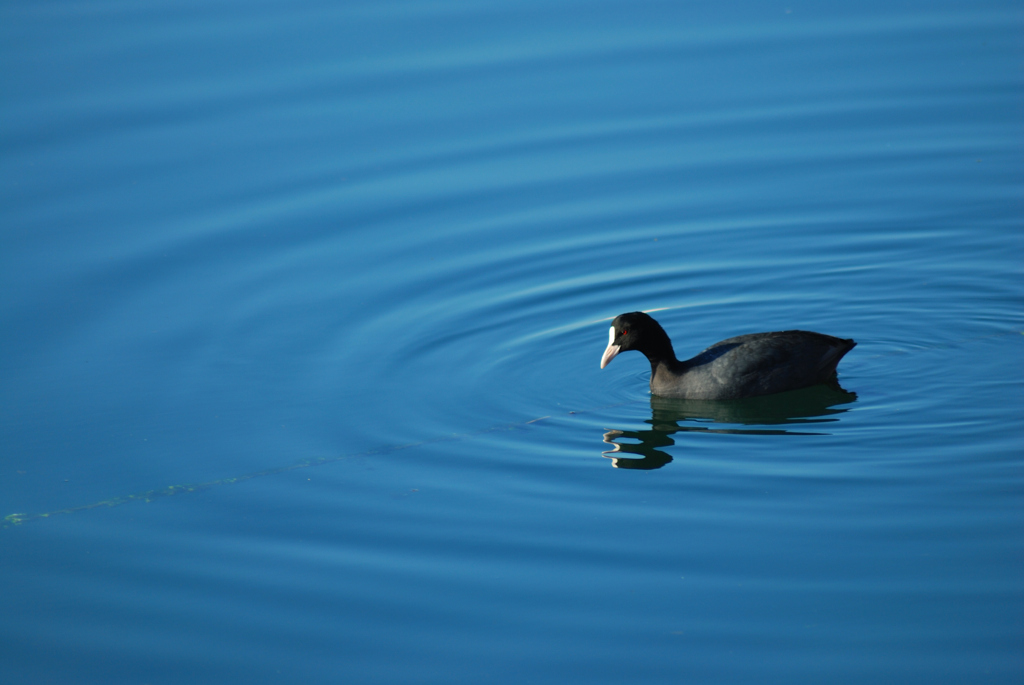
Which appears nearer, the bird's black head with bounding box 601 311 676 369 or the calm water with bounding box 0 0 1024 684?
the calm water with bounding box 0 0 1024 684

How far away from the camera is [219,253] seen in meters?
11.3

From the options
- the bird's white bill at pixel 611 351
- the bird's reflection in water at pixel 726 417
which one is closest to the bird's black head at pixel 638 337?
the bird's white bill at pixel 611 351

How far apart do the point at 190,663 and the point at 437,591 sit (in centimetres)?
128

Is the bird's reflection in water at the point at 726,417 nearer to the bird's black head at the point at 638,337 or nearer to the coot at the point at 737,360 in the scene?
the coot at the point at 737,360

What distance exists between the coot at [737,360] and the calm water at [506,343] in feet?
0.54

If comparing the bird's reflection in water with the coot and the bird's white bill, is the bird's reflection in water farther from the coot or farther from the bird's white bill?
the bird's white bill

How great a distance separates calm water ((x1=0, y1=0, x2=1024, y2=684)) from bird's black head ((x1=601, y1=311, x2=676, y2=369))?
397 millimetres

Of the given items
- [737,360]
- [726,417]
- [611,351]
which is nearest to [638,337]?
[611,351]

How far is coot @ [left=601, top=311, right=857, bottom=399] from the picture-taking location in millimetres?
8742

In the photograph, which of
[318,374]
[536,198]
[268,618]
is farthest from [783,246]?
[268,618]

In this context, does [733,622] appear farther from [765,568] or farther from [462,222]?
[462,222]

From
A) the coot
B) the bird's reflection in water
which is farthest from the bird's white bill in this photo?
the bird's reflection in water

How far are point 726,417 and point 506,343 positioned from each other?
1.98m

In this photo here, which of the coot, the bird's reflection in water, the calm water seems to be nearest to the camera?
the calm water
